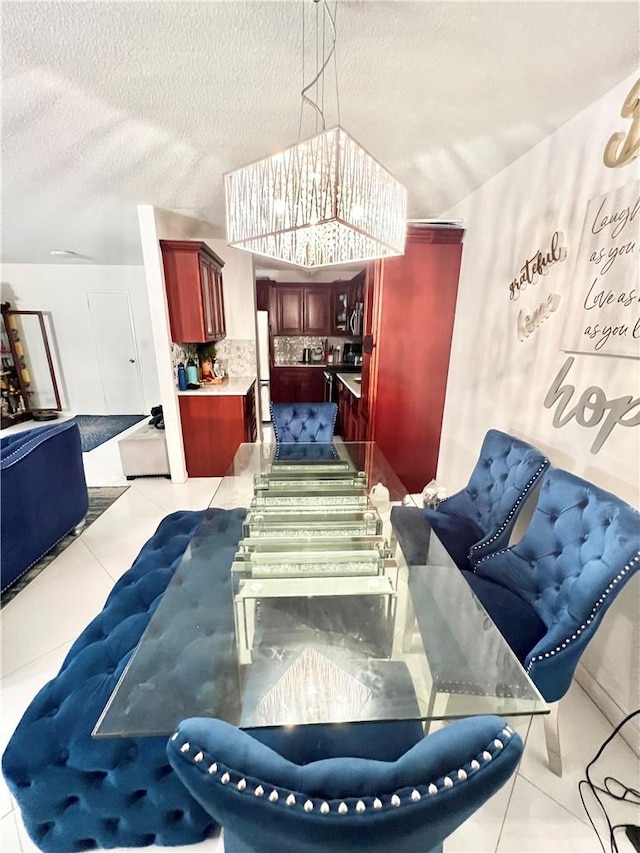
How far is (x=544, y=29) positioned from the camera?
1.17 m

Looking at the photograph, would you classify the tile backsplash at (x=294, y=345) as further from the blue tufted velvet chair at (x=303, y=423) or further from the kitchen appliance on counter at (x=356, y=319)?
the blue tufted velvet chair at (x=303, y=423)

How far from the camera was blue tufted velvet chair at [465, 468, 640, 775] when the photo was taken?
1.04 meters

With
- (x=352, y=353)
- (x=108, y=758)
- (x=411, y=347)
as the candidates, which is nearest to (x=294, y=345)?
(x=352, y=353)

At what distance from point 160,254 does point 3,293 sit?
4.39 metres

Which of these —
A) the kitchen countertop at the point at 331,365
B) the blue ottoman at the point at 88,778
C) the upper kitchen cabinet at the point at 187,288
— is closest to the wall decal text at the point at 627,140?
the blue ottoman at the point at 88,778

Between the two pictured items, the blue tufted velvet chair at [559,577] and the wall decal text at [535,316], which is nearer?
the blue tufted velvet chair at [559,577]

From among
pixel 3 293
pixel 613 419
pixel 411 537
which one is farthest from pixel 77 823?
pixel 3 293

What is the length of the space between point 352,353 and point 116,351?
399cm

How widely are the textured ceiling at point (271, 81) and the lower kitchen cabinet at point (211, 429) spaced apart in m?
1.77

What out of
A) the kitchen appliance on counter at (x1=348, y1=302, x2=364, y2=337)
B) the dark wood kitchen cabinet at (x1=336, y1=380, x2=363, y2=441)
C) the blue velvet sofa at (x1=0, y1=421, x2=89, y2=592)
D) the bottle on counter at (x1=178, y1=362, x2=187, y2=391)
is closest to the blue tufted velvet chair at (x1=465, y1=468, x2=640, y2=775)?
the dark wood kitchen cabinet at (x1=336, y1=380, x2=363, y2=441)

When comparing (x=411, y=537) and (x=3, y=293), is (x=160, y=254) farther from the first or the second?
(x=3, y=293)

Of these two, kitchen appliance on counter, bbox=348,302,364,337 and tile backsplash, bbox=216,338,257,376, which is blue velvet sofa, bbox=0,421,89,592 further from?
kitchen appliance on counter, bbox=348,302,364,337

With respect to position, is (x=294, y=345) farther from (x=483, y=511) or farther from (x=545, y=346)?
(x=483, y=511)

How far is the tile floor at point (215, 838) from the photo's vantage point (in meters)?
1.06
